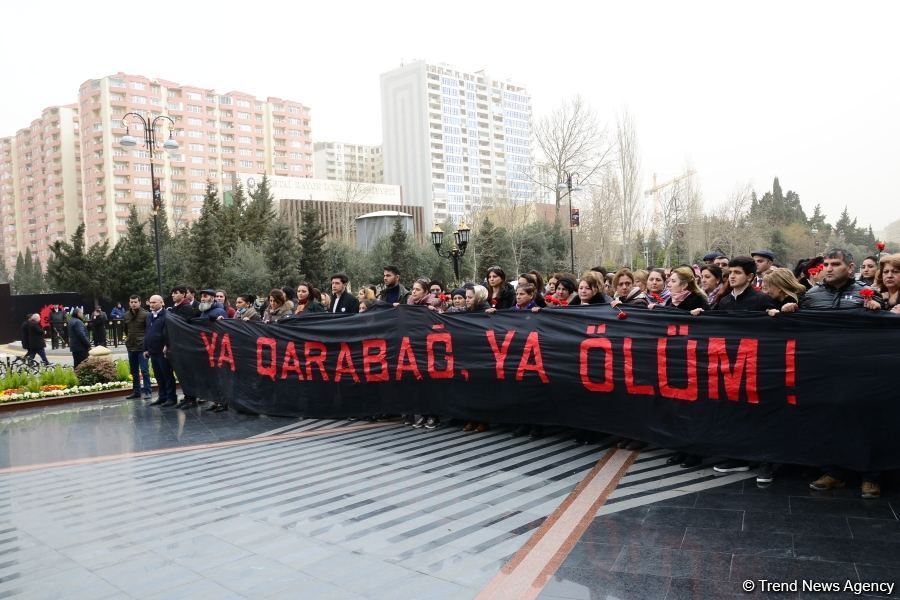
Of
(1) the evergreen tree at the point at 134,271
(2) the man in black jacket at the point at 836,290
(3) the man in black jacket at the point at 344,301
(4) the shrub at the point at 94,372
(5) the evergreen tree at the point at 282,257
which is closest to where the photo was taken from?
(2) the man in black jacket at the point at 836,290

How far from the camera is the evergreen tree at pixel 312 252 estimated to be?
4138 cm

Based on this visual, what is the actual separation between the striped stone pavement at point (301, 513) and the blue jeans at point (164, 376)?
12.5 ft

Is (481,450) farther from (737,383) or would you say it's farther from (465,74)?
(465,74)

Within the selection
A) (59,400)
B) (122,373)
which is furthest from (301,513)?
(122,373)

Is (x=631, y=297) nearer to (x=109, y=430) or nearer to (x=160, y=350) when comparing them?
(x=109, y=430)

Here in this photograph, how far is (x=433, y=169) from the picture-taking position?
401 feet

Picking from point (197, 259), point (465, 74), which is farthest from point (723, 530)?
point (465, 74)

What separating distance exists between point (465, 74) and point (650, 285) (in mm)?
127838

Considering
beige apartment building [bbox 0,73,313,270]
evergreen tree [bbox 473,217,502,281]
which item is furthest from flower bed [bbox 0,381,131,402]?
beige apartment building [bbox 0,73,313,270]

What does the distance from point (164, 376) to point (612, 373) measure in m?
8.06

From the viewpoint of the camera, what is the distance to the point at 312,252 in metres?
41.8

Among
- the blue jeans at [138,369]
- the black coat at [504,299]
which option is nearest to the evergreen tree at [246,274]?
the blue jeans at [138,369]

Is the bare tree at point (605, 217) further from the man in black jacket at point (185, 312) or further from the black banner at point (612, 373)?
the black banner at point (612, 373)

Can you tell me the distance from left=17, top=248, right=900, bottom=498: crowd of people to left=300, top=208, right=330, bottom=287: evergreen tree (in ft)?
94.0
